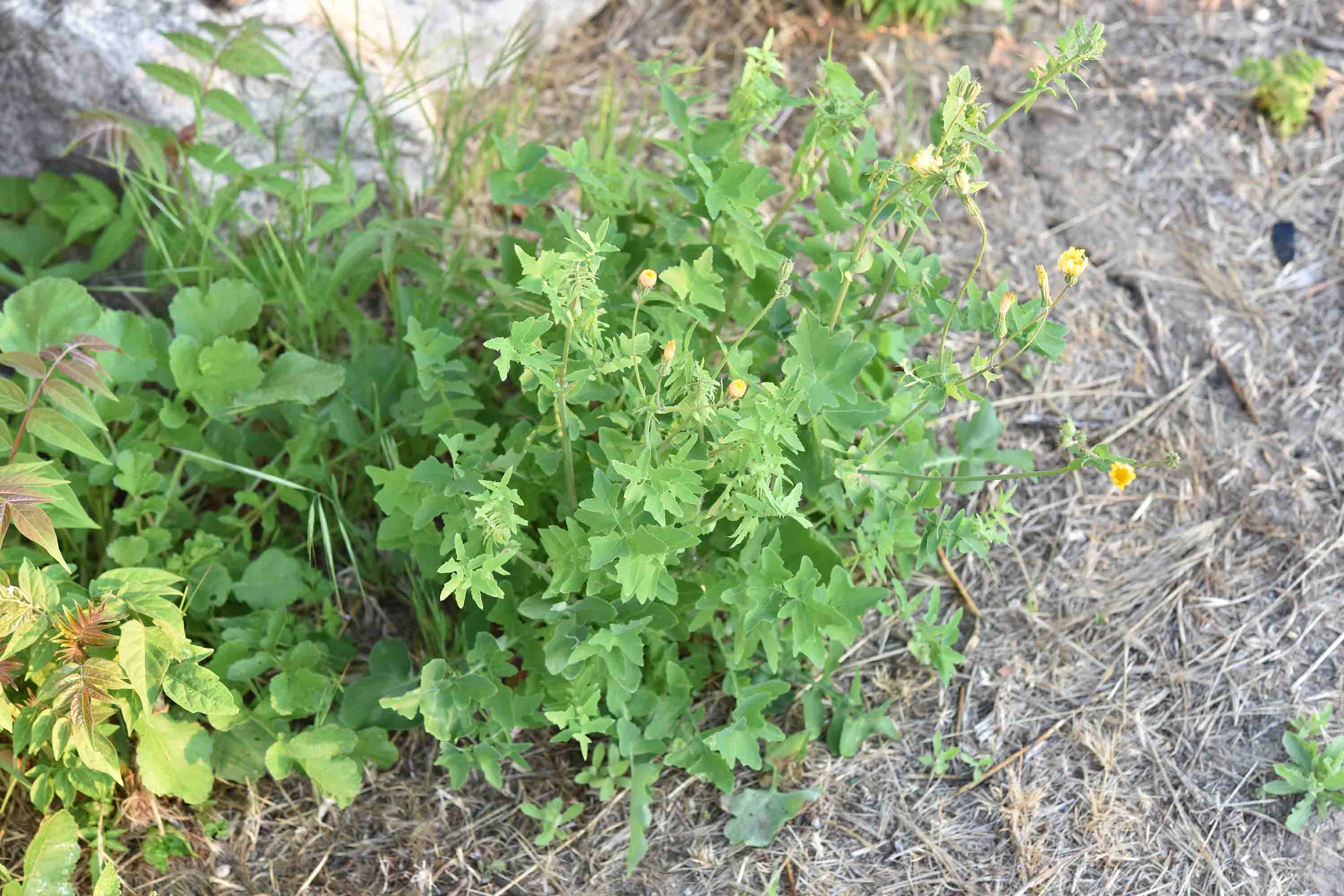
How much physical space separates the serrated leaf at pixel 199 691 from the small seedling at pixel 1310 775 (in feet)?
6.11

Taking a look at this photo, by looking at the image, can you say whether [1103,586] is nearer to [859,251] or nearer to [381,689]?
[859,251]

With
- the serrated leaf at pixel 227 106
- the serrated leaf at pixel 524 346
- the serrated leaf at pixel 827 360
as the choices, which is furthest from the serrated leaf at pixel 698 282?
the serrated leaf at pixel 227 106

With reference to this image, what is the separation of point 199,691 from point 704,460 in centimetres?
92

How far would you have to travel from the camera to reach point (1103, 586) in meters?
2.36

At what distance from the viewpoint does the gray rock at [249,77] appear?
255cm

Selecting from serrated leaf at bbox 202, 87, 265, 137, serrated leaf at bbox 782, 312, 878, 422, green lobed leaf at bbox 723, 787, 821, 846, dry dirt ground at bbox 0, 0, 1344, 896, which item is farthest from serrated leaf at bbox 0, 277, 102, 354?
green lobed leaf at bbox 723, 787, 821, 846

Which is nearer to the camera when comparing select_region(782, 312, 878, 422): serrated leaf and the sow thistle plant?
the sow thistle plant

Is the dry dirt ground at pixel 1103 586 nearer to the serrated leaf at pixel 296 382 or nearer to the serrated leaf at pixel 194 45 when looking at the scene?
the serrated leaf at pixel 296 382

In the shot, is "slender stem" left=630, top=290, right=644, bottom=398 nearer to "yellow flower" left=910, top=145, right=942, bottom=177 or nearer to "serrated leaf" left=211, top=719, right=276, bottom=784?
"yellow flower" left=910, top=145, right=942, bottom=177

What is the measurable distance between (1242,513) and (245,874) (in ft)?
7.13

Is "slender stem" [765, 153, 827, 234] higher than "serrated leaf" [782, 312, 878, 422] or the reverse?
higher

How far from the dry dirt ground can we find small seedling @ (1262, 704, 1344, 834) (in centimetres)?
4

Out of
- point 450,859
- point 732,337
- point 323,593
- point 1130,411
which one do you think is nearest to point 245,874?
point 450,859

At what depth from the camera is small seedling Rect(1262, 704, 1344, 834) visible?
2.00m
